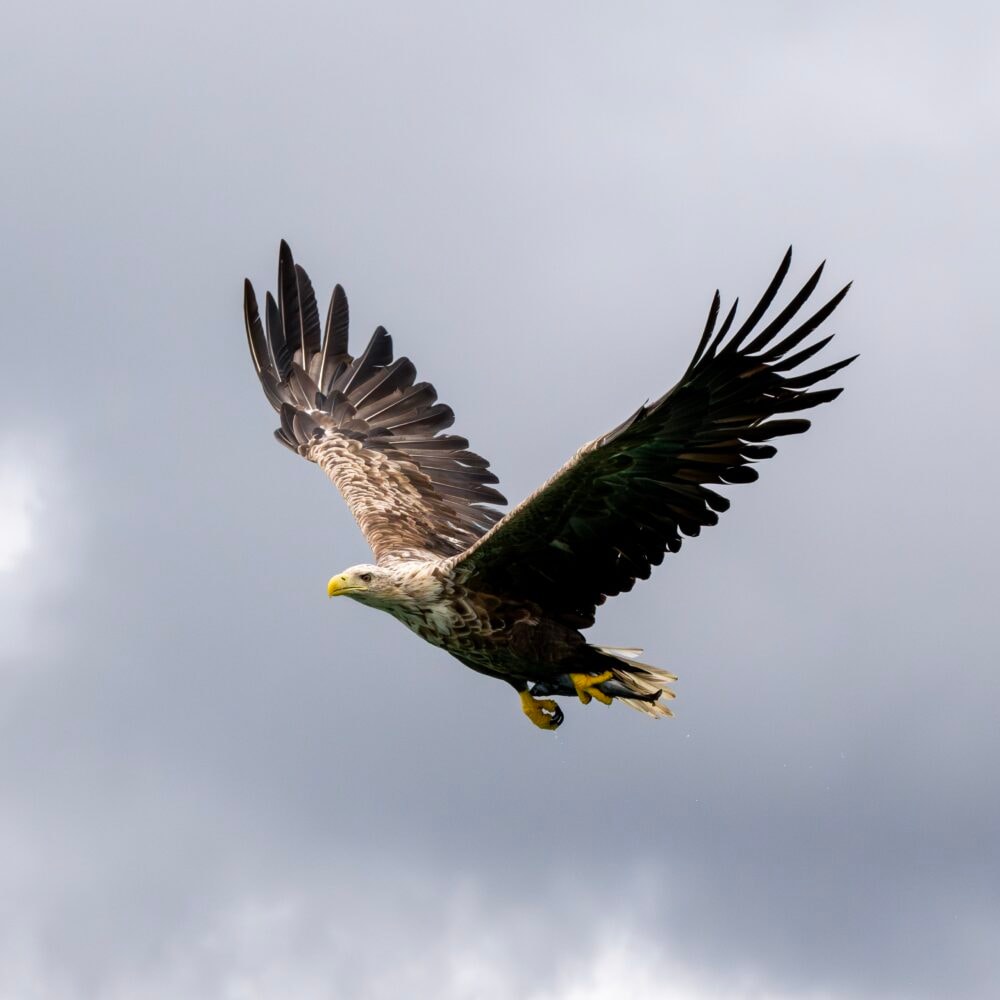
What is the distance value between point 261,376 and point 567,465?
6.24 m

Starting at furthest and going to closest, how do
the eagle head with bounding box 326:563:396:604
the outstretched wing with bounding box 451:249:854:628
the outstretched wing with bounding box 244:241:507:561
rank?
the outstretched wing with bounding box 244:241:507:561 → the eagle head with bounding box 326:563:396:604 → the outstretched wing with bounding box 451:249:854:628

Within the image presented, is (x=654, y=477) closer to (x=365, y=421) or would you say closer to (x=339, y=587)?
(x=339, y=587)

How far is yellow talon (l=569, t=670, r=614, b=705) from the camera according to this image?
1511 centimetres

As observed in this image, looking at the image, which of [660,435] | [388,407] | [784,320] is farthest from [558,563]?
[388,407]

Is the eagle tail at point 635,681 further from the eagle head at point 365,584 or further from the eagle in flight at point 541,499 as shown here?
the eagle head at point 365,584

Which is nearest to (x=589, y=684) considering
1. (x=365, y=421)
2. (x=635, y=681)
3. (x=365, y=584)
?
(x=635, y=681)

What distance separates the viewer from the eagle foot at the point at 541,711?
15.5m

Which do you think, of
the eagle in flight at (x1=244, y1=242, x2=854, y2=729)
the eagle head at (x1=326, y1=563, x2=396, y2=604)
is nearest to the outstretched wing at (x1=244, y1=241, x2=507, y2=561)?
the eagle in flight at (x1=244, y1=242, x2=854, y2=729)

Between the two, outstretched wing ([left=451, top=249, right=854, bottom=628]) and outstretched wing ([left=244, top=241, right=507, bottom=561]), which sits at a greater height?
outstretched wing ([left=244, top=241, right=507, bottom=561])

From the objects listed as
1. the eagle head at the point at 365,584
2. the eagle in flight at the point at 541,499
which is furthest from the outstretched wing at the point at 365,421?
the eagle head at the point at 365,584

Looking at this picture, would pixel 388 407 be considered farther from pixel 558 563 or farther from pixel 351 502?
pixel 558 563

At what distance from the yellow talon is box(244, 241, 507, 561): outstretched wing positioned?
2076mm

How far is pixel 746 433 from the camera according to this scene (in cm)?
1349

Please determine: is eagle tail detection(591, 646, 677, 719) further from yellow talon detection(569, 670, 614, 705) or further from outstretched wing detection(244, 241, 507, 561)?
outstretched wing detection(244, 241, 507, 561)
